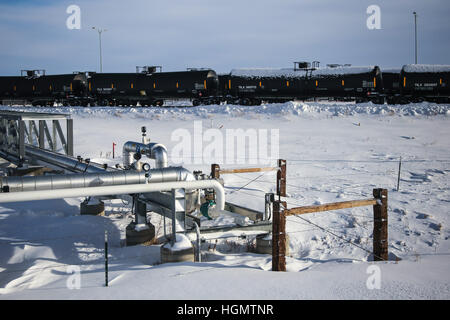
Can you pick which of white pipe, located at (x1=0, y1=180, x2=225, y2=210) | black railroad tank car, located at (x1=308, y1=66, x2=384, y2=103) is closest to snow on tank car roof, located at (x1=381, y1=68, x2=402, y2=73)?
black railroad tank car, located at (x1=308, y1=66, x2=384, y2=103)

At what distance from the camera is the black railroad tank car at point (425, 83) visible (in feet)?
117

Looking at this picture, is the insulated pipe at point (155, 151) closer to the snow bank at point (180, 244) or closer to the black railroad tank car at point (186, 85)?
the snow bank at point (180, 244)

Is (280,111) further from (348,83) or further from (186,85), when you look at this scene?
(186,85)

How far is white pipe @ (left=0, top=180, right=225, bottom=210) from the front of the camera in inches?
264

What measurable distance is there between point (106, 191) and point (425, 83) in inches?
1361

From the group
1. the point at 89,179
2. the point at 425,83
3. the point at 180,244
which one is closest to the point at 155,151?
the point at 89,179

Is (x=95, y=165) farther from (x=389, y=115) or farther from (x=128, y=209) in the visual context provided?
(x=389, y=115)

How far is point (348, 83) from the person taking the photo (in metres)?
37.6

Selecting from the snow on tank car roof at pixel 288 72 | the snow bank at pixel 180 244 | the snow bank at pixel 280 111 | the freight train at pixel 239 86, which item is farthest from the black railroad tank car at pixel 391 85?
the snow bank at pixel 180 244

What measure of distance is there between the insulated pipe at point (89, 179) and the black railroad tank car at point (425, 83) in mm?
32500

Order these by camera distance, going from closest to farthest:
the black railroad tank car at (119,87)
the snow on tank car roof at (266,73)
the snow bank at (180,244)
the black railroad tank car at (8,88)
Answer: the snow bank at (180,244)
the snow on tank car roof at (266,73)
the black railroad tank car at (119,87)
the black railroad tank car at (8,88)

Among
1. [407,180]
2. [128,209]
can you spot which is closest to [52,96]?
[128,209]

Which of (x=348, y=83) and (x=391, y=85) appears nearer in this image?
(x=391, y=85)
